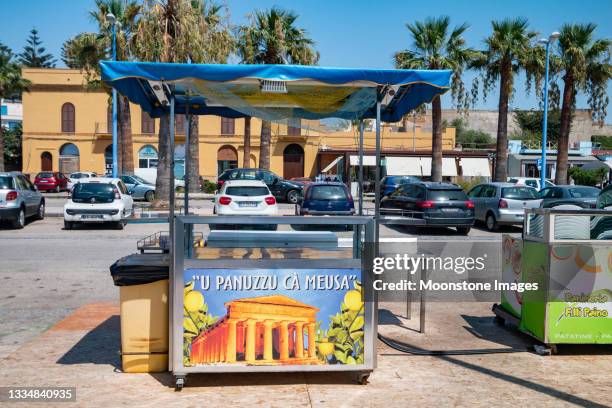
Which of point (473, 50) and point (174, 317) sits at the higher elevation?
point (473, 50)

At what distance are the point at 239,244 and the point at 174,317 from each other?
1.11 meters

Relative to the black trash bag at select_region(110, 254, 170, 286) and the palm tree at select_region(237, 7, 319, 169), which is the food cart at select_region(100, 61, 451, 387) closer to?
the black trash bag at select_region(110, 254, 170, 286)

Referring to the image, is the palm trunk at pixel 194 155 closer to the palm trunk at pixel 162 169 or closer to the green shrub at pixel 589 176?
the palm trunk at pixel 162 169

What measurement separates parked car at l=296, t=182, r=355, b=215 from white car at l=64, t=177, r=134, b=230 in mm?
5458

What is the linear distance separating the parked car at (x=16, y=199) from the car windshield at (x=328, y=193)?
860 cm

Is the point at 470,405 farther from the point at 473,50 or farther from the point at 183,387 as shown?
the point at 473,50

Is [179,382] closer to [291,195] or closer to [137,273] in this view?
[137,273]

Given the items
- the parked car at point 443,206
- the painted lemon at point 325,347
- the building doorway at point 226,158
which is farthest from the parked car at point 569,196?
the building doorway at point 226,158

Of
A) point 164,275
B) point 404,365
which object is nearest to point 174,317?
point 164,275

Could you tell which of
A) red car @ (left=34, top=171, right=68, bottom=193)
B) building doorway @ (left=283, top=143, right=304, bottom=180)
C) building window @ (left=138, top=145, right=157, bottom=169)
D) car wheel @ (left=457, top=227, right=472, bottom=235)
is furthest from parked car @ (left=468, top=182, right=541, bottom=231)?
building window @ (left=138, top=145, right=157, bottom=169)

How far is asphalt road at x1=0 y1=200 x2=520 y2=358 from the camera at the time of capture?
25.2ft

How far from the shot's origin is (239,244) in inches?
235

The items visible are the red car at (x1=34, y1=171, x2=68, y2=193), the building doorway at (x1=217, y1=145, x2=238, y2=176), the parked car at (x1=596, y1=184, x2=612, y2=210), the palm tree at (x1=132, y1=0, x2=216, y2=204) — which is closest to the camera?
the parked car at (x1=596, y1=184, x2=612, y2=210)

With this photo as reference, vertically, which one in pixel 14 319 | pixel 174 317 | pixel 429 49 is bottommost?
pixel 14 319
